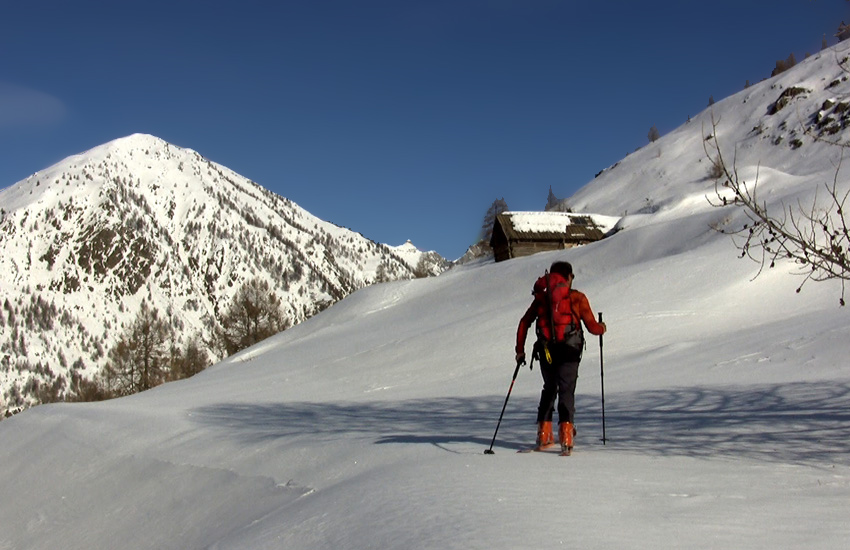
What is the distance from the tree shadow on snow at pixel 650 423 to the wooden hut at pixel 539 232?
36.7 m

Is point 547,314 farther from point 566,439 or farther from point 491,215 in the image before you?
point 491,215

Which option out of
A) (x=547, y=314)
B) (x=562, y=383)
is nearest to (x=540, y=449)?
(x=562, y=383)

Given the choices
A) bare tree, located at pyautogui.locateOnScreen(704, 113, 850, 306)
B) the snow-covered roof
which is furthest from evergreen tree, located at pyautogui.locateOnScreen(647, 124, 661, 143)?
bare tree, located at pyautogui.locateOnScreen(704, 113, 850, 306)

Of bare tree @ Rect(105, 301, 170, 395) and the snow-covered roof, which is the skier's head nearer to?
the snow-covered roof

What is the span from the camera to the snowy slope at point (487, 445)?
5.01 meters

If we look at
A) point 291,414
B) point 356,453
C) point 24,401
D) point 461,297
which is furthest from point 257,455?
point 24,401

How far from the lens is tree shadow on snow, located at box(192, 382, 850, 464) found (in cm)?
758

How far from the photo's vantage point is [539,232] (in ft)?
166

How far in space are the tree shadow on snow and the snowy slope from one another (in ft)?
0.17

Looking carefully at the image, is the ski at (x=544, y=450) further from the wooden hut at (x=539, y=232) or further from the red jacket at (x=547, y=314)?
the wooden hut at (x=539, y=232)

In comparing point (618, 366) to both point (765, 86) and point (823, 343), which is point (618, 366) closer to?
point (823, 343)

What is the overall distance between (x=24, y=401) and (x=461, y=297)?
149727 mm

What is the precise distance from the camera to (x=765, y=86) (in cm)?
10350

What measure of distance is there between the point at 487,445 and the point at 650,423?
228 cm
